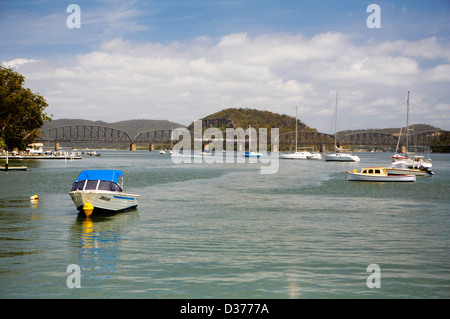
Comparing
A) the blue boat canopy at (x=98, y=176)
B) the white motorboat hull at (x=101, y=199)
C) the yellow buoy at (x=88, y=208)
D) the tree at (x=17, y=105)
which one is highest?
the tree at (x=17, y=105)

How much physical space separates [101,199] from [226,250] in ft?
48.9

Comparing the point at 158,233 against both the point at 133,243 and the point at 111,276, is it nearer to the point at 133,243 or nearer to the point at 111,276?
the point at 133,243

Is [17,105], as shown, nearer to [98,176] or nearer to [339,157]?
[98,176]

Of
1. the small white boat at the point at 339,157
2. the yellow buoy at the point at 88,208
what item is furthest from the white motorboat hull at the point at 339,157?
the yellow buoy at the point at 88,208

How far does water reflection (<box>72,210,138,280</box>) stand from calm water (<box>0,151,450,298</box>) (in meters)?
0.07

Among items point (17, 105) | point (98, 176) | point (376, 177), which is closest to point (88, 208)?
point (98, 176)

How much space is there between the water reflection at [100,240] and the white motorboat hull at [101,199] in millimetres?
769

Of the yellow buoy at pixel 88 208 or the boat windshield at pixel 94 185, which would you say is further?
the boat windshield at pixel 94 185

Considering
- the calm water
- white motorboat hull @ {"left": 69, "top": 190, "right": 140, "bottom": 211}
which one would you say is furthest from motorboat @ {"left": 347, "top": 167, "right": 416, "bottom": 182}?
white motorboat hull @ {"left": 69, "top": 190, "right": 140, "bottom": 211}

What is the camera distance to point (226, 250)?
23.1m

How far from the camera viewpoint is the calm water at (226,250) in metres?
16.9

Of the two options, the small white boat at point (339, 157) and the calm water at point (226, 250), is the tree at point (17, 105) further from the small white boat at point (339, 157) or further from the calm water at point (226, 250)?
the small white boat at point (339, 157)

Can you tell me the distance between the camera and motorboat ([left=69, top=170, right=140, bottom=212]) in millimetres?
33469
